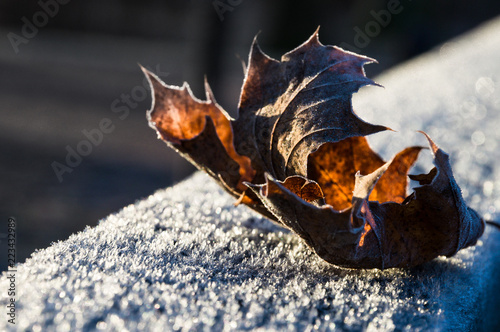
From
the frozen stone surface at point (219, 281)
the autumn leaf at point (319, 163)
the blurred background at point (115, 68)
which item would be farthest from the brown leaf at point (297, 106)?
the blurred background at point (115, 68)

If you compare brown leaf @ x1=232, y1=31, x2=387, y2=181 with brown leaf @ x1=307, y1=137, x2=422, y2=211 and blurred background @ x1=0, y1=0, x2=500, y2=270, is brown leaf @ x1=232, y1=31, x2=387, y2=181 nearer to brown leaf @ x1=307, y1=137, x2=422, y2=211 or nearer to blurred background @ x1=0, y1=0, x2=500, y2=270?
brown leaf @ x1=307, y1=137, x2=422, y2=211

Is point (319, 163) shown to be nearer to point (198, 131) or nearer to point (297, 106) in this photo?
point (297, 106)

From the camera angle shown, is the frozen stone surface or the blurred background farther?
the blurred background

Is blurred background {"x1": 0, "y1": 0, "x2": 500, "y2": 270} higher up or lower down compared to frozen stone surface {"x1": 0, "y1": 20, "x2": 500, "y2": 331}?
higher up

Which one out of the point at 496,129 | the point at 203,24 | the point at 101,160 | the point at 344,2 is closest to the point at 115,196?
the point at 101,160

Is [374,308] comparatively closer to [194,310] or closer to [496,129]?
[194,310]

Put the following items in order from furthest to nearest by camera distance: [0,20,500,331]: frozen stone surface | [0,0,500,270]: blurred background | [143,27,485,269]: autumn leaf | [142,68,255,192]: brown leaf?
[0,0,500,270]: blurred background, [142,68,255,192]: brown leaf, [143,27,485,269]: autumn leaf, [0,20,500,331]: frozen stone surface

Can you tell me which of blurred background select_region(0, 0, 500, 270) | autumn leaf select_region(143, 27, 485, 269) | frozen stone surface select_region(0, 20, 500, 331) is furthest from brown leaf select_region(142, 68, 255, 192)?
blurred background select_region(0, 0, 500, 270)

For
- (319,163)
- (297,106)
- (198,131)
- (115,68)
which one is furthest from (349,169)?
(115,68)
